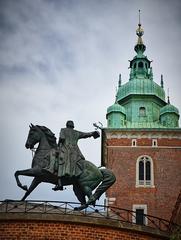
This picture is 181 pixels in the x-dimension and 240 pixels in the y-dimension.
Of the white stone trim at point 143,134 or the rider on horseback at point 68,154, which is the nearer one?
the rider on horseback at point 68,154

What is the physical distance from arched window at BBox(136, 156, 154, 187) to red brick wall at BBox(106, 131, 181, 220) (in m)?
0.29

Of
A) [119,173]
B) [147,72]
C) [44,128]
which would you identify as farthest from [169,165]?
[44,128]

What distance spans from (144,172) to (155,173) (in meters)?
0.90

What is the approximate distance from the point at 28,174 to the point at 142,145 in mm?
27418

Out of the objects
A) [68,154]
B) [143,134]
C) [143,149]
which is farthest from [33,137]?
[143,134]

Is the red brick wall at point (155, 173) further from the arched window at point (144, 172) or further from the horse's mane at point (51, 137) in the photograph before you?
the horse's mane at point (51, 137)

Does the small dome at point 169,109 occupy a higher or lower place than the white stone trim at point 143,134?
higher

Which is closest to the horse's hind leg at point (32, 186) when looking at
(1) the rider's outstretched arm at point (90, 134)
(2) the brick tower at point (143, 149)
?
(1) the rider's outstretched arm at point (90, 134)

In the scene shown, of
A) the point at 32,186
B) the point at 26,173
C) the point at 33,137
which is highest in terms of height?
the point at 33,137

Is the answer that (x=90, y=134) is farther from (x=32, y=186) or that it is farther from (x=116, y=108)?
(x=116, y=108)

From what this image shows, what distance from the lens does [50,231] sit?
60.8 feet

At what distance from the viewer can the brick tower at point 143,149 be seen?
4384cm

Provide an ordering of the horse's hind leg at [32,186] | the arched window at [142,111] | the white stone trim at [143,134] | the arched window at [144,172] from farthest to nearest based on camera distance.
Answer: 1. the arched window at [142,111]
2. the white stone trim at [143,134]
3. the arched window at [144,172]
4. the horse's hind leg at [32,186]

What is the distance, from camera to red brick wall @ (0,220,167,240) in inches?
727
